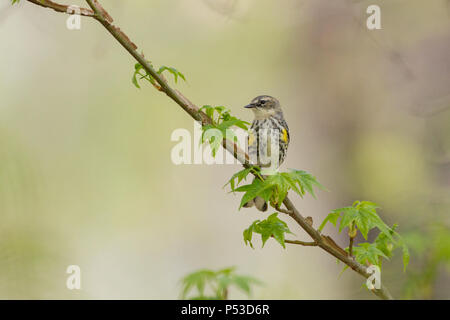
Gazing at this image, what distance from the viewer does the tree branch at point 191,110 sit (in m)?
1.26

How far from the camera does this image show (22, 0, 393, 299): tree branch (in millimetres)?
1256

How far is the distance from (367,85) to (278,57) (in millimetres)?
885

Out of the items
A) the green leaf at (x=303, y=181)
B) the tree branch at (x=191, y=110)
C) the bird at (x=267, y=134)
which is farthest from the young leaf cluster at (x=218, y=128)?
the bird at (x=267, y=134)

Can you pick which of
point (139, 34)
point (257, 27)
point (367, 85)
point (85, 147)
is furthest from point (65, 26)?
point (367, 85)

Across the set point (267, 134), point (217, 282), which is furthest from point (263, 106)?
point (217, 282)

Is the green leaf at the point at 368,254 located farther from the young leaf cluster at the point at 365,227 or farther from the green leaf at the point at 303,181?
the green leaf at the point at 303,181

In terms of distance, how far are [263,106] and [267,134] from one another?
16 centimetres

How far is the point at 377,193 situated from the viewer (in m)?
4.48

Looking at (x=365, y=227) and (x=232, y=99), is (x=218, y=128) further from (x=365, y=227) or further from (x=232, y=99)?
(x=232, y=99)

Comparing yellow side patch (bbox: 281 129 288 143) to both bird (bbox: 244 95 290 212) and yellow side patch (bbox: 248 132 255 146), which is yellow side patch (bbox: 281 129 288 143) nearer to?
bird (bbox: 244 95 290 212)

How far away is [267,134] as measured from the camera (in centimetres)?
238

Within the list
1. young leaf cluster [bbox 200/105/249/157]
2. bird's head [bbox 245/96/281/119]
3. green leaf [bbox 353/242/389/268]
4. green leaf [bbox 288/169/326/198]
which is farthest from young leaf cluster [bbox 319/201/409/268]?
bird's head [bbox 245/96/281/119]

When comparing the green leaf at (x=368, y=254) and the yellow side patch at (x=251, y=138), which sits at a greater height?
the yellow side patch at (x=251, y=138)

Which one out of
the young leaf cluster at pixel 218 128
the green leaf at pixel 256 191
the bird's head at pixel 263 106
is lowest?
the green leaf at pixel 256 191
